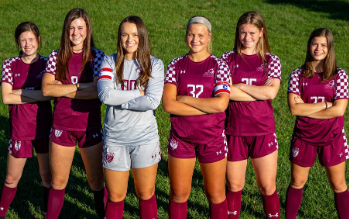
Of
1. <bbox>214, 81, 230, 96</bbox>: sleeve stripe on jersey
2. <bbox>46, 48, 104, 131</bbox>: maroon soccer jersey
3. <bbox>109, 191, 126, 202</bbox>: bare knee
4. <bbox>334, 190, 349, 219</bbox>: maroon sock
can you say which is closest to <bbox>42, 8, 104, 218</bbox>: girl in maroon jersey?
<bbox>46, 48, 104, 131</bbox>: maroon soccer jersey

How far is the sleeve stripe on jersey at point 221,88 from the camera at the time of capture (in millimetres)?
4434

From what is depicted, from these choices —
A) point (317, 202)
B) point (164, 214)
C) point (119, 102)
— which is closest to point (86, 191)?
point (164, 214)

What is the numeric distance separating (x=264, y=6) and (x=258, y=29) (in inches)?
625

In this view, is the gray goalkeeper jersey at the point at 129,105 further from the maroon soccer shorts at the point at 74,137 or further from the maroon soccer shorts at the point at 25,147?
the maroon soccer shorts at the point at 25,147

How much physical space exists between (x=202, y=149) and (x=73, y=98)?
138 cm

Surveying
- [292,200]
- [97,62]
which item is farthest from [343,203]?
[97,62]

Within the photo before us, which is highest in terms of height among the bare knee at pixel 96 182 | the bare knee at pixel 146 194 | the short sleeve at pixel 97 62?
the short sleeve at pixel 97 62

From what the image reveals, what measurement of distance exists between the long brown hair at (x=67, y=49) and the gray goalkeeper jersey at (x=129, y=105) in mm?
353

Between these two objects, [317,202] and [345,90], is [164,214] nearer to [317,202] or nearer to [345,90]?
[317,202]

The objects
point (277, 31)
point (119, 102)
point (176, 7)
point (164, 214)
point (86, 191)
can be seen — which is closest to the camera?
point (119, 102)

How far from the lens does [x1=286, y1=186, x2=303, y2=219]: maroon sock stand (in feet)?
16.8

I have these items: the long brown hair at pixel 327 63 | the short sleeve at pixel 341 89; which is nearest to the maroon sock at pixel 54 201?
the long brown hair at pixel 327 63

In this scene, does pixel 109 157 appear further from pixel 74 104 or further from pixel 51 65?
pixel 51 65

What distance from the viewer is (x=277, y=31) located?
17.0 metres
